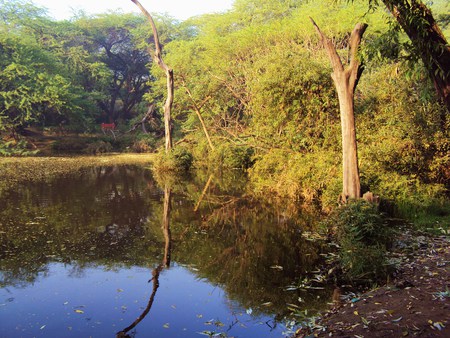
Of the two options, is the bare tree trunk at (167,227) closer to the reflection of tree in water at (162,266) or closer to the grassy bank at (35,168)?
the reflection of tree in water at (162,266)

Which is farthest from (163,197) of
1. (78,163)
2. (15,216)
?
(78,163)

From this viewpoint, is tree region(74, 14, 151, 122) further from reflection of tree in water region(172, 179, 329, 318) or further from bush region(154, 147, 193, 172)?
reflection of tree in water region(172, 179, 329, 318)

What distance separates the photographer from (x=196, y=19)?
117 feet

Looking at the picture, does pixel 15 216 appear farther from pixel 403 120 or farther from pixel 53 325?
pixel 403 120

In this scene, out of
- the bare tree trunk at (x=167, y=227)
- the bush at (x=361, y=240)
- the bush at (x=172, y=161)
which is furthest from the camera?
the bush at (x=172, y=161)

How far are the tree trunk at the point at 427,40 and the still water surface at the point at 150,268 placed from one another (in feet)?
10.3

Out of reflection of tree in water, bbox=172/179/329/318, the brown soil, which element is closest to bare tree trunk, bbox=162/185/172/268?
reflection of tree in water, bbox=172/179/329/318

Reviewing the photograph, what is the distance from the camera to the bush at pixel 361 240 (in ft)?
19.6

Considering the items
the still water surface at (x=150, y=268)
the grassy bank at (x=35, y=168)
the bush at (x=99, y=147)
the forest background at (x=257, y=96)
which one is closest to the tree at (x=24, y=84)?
the forest background at (x=257, y=96)

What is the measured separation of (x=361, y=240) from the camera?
7.13 m

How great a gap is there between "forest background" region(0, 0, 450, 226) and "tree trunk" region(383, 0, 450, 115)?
0.90 ft

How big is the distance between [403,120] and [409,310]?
298 inches

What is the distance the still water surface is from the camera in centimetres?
489

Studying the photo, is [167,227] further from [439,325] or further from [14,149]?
[14,149]
